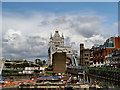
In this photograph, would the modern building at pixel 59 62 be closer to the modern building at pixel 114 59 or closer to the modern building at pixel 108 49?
the modern building at pixel 108 49

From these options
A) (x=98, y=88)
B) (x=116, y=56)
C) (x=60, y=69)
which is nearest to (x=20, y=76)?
(x=60, y=69)

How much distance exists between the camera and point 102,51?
89.6m

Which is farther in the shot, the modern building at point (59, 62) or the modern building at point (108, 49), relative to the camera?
the modern building at point (59, 62)

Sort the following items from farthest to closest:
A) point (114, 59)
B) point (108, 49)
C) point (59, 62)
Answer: point (59, 62)
point (108, 49)
point (114, 59)

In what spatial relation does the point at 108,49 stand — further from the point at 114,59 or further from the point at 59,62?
the point at 59,62

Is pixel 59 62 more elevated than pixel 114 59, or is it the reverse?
pixel 114 59

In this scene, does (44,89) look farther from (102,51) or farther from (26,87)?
(102,51)

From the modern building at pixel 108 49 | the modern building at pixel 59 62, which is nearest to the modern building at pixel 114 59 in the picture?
the modern building at pixel 108 49

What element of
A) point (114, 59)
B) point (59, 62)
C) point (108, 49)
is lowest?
point (59, 62)

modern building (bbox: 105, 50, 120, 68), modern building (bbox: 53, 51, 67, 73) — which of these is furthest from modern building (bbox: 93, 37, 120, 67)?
modern building (bbox: 53, 51, 67, 73)


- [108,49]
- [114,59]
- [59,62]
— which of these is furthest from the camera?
[59,62]

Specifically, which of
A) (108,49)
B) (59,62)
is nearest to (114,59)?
(108,49)

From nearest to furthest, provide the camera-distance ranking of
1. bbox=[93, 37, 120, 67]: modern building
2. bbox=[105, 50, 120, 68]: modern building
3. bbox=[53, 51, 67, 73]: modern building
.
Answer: bbox=[105, 50, 120, 68]: modern building, bbox=[93, 37, 120, 67]: modern building, bbox=[53, 51, 67, 73]: modern building

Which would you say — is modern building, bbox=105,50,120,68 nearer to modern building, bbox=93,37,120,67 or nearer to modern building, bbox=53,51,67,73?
modern building, bbox=93,37,120,67
